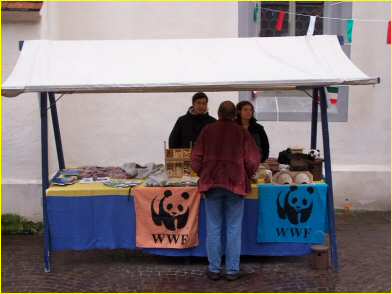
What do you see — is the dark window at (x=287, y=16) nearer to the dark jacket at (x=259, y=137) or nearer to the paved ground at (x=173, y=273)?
the dark jacket at (x=259, y=137)

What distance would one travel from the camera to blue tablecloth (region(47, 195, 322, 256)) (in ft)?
19.0

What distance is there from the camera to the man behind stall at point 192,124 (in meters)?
6.43

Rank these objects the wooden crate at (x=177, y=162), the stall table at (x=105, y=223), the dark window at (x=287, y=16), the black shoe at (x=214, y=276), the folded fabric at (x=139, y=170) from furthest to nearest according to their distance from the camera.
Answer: the dark window at (x=287, y=16), the folded fabric at (x=139, y=170), the wooden crate at (x=177, y=162), the stall table at (x=105, y=223), the black shoe at (x=214, y=276)

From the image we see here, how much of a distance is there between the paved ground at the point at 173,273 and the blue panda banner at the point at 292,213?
1.07 ft

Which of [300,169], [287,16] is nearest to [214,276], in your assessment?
[300,169]

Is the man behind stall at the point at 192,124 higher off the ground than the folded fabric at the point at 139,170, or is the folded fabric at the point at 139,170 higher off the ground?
the man behind stall at the point at 192,124

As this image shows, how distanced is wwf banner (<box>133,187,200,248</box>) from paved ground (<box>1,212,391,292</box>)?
304 millimetres

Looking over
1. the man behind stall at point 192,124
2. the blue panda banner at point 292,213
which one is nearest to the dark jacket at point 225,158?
the blue panda banner at point 292,213

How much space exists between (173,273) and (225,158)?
129cm

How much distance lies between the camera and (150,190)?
226 inches

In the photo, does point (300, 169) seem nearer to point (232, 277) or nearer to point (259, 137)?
point (259, 137)

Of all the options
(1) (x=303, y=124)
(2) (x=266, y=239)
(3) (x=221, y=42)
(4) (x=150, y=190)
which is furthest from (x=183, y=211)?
(1) (x=303, y=124)

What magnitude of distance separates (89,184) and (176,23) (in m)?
3.14

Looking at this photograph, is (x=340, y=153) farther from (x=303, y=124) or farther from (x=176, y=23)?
(x=176, y=23)
